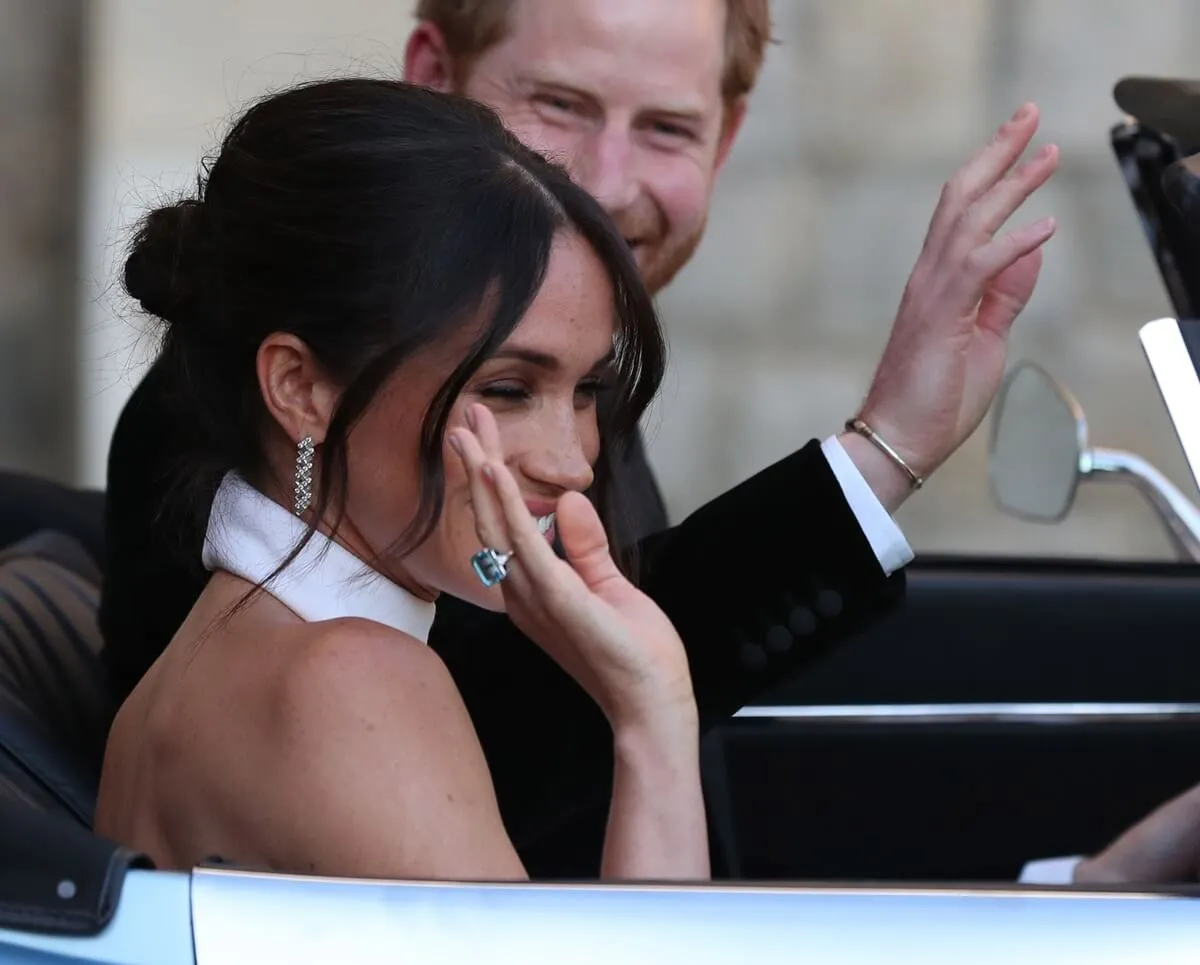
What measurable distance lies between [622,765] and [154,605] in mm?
693

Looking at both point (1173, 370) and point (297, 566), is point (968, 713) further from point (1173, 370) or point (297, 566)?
point (297, 566)

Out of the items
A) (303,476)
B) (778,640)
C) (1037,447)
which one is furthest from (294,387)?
(1037,447)

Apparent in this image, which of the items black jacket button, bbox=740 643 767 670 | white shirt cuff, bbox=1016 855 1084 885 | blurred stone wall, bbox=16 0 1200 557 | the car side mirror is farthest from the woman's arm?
blurred stone wall, bbox=16 0 1200 557

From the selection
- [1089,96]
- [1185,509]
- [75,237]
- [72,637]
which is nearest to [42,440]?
[75,237]

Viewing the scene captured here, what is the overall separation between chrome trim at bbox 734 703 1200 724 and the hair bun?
955 millimetres

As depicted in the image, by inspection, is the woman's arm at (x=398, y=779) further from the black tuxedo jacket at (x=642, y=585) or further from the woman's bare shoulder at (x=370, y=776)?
the black tuxedo jacket at (x=642, y=585)

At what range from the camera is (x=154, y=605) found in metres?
1.99

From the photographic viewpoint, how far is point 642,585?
2.12 metres

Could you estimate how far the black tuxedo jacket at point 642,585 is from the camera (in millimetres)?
1997

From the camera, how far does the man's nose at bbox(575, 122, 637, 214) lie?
2318mm

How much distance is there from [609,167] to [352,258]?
765 millimetres

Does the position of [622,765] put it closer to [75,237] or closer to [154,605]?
[154,605]

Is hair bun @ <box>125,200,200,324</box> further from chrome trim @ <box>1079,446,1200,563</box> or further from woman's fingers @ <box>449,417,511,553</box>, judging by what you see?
chrome trim @ <box>1079,446,1200,563</box>

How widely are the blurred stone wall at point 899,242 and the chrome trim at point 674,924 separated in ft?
14.2
